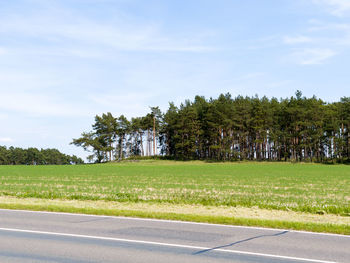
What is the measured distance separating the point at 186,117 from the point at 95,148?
34.2 meters

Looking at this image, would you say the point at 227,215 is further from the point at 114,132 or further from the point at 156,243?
the point at 114,132

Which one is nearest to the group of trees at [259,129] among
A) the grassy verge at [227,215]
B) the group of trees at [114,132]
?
the group of trees at [114,132]

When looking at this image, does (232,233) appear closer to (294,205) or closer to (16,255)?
(16,255)

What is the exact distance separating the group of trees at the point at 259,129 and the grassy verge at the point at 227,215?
87.9 m

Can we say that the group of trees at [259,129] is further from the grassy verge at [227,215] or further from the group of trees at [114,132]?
the grassy verge at [227,215]

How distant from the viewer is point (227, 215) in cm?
1348

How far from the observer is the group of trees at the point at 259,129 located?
102062 mm

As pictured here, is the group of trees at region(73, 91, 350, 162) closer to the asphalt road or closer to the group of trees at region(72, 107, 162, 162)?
the group of trees at region(72, 107, 162, 162)

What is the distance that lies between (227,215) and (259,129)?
96296 millimetres

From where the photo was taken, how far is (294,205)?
1568 cm

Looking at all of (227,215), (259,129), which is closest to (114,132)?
(259,129)

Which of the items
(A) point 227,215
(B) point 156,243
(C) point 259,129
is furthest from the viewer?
(C) point 259,129

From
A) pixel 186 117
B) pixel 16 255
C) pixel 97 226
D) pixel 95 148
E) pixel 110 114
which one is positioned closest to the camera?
pixel 16 255

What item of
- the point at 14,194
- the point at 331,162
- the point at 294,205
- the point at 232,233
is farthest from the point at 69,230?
the point at 331,162
